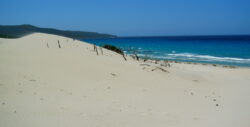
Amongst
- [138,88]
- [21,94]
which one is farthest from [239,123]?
[21,94]

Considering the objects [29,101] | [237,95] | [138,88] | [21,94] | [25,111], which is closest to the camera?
[25,111]

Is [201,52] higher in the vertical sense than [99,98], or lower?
higher

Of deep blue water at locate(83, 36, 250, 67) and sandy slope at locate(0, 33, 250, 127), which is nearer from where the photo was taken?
sandy slope at locate(0, 33, 250, 127)

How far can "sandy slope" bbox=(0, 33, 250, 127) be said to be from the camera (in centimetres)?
507

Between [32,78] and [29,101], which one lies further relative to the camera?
[32,78]

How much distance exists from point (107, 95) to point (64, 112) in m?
2.02

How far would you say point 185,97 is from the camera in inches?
314

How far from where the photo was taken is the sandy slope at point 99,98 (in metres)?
5.07

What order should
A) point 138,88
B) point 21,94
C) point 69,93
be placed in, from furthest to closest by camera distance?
point 138,88
point 69,93
point 21,94

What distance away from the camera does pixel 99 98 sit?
666cm

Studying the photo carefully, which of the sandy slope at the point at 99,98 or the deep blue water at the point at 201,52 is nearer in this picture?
the sandy slope at the point at 99,98

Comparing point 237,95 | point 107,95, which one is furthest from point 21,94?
point 237,95

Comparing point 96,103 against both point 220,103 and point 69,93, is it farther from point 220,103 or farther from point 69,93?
point 220,103

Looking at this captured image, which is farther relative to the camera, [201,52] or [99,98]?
[201,52]
